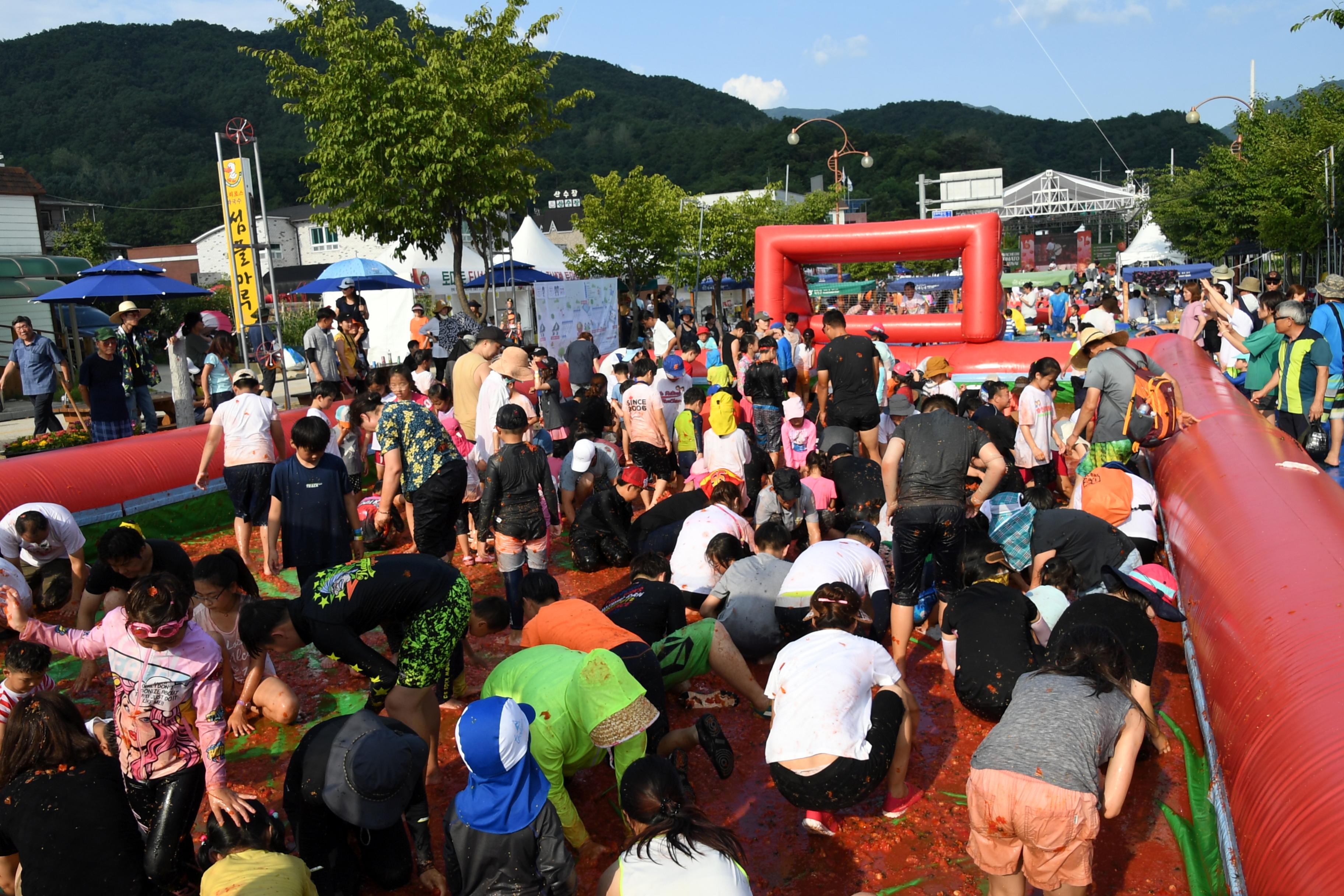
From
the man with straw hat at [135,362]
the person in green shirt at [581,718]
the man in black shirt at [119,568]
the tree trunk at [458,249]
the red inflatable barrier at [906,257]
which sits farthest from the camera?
the tree trunk at [458,249]

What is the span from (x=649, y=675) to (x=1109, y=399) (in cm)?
490

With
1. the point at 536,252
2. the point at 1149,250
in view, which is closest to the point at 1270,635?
the point at 536,252

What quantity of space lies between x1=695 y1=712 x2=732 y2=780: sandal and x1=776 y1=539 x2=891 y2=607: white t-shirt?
3.63 ft

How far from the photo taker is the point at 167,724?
3.57 m

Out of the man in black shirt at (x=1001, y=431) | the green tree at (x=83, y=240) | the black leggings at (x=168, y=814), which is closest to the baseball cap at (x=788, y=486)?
the man in black shirt at (x=1001, y=431)

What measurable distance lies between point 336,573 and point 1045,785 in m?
2.96

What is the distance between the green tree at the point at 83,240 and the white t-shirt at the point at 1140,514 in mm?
42010

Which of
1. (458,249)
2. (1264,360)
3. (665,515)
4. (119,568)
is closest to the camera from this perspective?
(119,568)

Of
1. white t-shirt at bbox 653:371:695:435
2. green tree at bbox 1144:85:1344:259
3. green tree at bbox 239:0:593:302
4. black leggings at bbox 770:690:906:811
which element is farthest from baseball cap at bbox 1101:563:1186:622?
green tree at bbox 1144:85:1344:259

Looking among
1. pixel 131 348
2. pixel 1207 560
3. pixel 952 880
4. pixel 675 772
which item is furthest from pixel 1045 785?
pixel 131 348

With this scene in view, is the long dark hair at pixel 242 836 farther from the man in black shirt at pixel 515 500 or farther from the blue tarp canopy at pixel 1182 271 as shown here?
the blue tarp canopy at pixel 1182 271

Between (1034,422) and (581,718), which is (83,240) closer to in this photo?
(1034,422)

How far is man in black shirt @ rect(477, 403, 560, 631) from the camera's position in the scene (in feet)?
19.0

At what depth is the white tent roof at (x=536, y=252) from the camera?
30.6 metres
